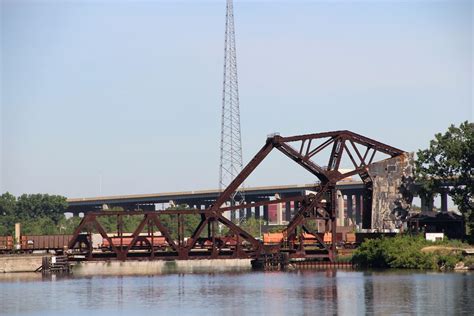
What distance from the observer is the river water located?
88.8 meters

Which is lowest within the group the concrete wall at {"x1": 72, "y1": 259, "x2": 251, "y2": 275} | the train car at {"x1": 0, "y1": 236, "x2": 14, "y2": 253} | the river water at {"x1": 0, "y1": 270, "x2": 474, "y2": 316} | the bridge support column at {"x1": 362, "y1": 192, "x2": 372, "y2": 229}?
the river water at {"x1": 0, "y1": 270, "x2": 474, "y2": 316}

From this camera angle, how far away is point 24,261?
144125mm

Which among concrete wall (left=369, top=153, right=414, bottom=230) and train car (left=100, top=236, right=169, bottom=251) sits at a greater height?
concrete wall (left=369, top=153, right=414, bottom=230)

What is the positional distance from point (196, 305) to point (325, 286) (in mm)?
19823

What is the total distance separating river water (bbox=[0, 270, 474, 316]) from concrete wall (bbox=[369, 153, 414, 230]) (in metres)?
14.5

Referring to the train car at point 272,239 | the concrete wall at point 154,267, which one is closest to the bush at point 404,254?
the train car at point 272,239

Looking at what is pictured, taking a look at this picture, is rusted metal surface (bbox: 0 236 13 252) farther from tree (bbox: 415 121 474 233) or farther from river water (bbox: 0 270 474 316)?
tree (bbox: 415 121 474 233)

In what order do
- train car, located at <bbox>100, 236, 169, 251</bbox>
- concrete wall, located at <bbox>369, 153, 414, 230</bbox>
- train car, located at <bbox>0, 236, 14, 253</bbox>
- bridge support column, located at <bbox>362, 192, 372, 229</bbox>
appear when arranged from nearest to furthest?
concrete wall, located at <bbox>369, 153, 414, 230</bbox> < bridge support column, located at <bbox>362, 192, 372, 229</bbox> < train car, located at <bbox>100, 236, 169, 251</bbox> < train car, located at <bbox>0, 236, 14, 253</bbox>

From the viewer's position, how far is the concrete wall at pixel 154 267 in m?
154

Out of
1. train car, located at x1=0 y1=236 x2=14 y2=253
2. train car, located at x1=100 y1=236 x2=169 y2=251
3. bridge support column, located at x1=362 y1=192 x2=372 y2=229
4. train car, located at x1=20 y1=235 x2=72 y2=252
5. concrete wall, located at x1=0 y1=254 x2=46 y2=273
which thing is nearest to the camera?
concrete wall, located at x1=0 y1=254 x2=46 y2=273

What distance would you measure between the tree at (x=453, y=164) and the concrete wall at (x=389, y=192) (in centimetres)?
512

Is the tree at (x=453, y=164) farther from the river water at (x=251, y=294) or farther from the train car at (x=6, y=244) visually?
the train car at (x=6, y=244)

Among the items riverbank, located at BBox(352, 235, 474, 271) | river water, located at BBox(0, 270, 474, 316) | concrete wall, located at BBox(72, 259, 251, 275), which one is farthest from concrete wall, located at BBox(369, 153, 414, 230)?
concrete wall, located at BBox(72, 259, 251, 275)

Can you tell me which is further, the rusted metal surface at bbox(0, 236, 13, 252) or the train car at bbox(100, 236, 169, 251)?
the rusted metal surface at bbox(0, 236, 13, 252)
